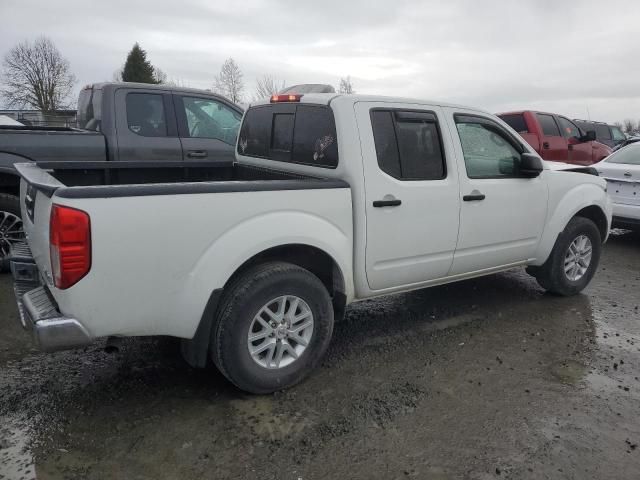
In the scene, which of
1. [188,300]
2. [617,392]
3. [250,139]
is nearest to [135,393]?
[188,300]

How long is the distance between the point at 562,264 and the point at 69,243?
14.2 feet

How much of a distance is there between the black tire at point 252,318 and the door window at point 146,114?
3.46 metres

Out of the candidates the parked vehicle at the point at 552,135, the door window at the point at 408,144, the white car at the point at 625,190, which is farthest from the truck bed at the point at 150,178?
the parked vehicle at the point at 552,135

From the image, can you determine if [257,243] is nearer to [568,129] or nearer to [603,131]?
[568,129]

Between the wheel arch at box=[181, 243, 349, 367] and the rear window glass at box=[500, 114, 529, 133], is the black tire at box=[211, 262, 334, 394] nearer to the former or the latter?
the wheel arch at box=[181, 243, 349, 367]

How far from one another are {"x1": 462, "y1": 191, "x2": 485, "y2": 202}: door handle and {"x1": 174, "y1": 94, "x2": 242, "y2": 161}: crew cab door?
3.06 metres

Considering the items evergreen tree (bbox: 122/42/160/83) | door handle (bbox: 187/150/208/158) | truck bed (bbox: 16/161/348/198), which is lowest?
truck bed (bbox: 16/161/348/198)

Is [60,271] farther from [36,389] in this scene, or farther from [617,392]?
[617,392]

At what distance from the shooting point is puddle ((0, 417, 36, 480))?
247 centimetres

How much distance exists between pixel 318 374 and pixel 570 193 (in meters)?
3.02

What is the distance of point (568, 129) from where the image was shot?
1147 centimetres

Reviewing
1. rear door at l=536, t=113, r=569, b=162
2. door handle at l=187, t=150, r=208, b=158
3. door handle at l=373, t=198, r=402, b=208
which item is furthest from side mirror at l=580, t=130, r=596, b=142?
door handle at l=373, t=198, r=402, b=208

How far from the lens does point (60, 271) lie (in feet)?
8.25

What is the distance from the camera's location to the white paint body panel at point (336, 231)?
2.61 meters
